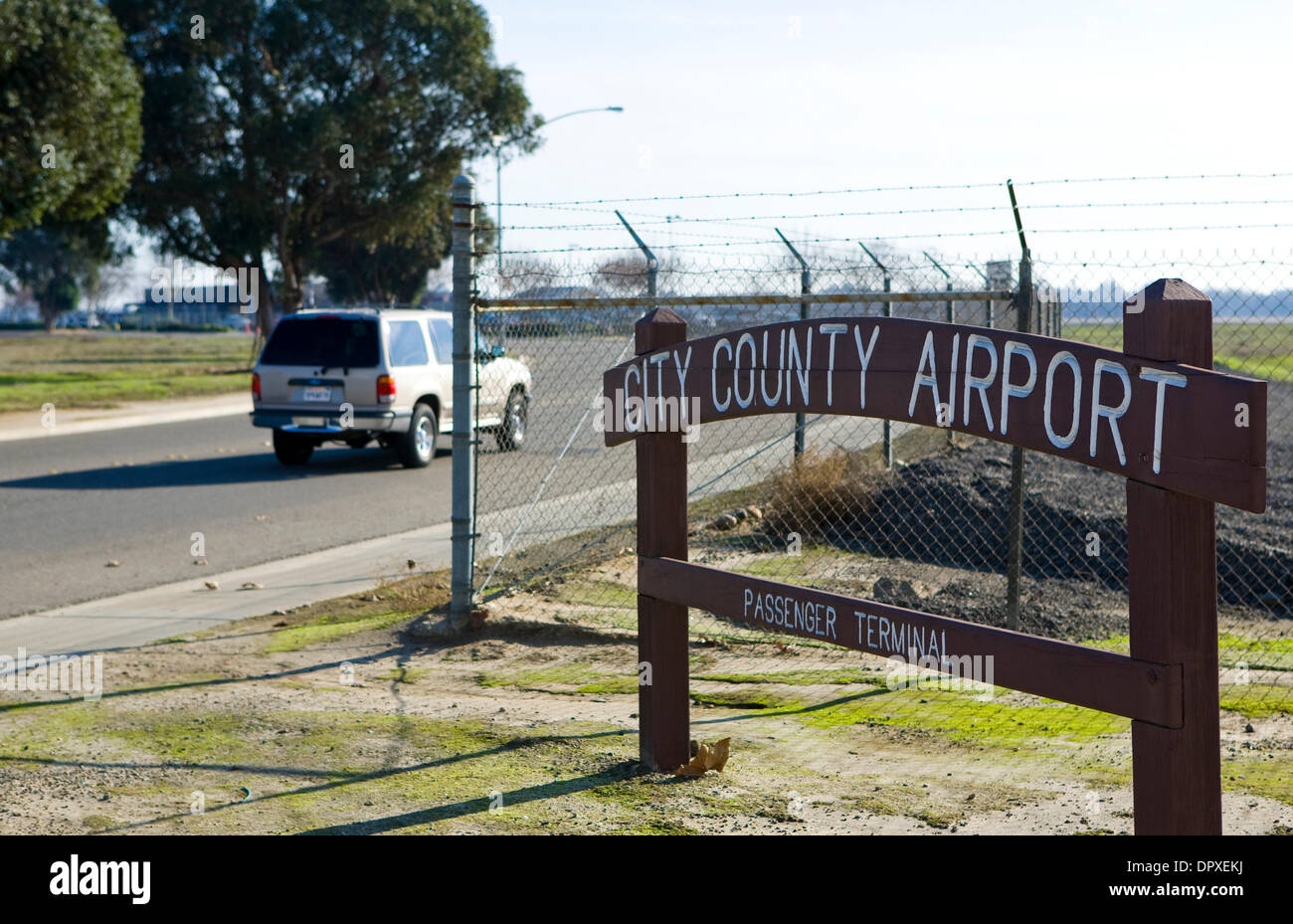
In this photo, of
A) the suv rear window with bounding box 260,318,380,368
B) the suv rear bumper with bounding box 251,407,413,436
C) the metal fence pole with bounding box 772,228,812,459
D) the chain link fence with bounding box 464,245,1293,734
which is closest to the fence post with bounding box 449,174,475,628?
the chain link fence with bounding box 464,245,1293,734

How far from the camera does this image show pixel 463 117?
37656 mm

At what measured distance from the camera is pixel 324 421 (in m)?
14.8

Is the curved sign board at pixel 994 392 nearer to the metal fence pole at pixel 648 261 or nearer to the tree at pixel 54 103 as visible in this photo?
the metal fence pole at pixel 648 261

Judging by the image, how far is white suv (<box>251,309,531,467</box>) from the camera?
14805 mm

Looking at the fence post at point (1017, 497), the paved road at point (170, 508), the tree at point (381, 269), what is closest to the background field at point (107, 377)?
the paved road at point (170, 508)

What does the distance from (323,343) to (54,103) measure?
12.9 metres

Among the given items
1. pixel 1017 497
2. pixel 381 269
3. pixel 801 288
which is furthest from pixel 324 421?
pixel 381 269

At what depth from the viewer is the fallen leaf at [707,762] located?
4773mm

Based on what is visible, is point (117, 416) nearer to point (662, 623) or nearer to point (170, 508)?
point (170, 508)

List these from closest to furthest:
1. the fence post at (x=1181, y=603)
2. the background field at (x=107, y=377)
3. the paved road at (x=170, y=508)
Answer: the fence post at (x=1181, y=603) → the paved road at (x=170, y=508) → the background field at (x=107, y=377)

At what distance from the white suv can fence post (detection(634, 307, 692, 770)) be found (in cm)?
961

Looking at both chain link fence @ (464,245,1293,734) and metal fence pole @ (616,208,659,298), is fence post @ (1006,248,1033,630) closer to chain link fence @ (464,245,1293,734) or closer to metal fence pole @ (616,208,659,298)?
chain link fence @ (464,245,1293,734)

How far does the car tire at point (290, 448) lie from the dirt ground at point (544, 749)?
8625mm

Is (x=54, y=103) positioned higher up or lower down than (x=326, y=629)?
higher up
